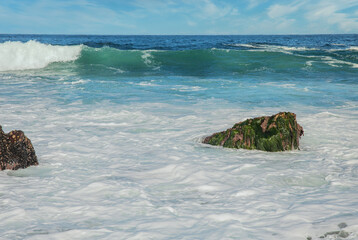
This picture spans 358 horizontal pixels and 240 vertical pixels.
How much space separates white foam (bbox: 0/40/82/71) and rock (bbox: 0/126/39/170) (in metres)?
16.3

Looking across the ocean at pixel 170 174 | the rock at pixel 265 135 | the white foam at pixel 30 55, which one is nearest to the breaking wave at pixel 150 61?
the white foam at pixel 30 55

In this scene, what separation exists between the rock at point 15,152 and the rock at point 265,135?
243 cm

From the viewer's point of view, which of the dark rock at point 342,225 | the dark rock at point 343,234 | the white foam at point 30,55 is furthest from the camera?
the white foam at point 30,55

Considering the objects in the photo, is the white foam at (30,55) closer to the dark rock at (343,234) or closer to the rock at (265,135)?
the rock at (265,135)

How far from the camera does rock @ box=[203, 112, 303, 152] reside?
15.1 ft

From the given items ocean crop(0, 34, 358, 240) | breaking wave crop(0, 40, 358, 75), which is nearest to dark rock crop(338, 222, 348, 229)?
ocean crop(0, 34, 358, 240)

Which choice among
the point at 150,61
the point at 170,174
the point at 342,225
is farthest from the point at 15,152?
the point at 150,61

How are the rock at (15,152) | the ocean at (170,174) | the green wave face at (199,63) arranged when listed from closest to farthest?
the ocean at (170,174) < the rock at (15,152) < the green wave face at (199,63)

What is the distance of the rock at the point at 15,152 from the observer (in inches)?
149

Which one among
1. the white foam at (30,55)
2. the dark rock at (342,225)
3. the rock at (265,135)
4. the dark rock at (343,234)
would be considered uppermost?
the white foam at (30,55)

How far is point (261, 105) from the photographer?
26.7ft

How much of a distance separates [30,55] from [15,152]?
18694 millimetres

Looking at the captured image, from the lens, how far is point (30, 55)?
20.6 metres

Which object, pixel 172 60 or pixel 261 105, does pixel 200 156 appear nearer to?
pixel 261 105
